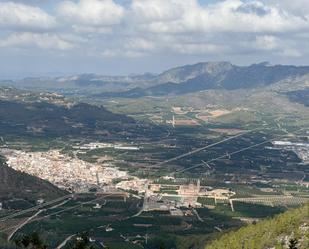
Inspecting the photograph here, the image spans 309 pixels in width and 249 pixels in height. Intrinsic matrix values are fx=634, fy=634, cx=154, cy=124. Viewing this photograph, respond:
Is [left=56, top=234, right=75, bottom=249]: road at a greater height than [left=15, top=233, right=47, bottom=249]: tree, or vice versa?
[left=15, top=233, right=47, bottom=249]: tree

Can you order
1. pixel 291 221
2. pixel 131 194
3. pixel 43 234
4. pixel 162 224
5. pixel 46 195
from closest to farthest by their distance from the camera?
1. pixel 291 221
2. pixel 43 234
3. pixel 162 224
4. pixel 46 195
5. pixel 131 194

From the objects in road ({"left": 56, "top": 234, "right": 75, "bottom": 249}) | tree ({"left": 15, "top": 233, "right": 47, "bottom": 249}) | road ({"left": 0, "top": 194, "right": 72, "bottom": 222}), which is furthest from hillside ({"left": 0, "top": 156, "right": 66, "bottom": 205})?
tree ({"left": 15, "top": 233, "right": 47, "bottom": 249})

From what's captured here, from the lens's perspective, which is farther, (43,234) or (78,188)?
(78,188)

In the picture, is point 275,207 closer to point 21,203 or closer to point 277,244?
point 21,203

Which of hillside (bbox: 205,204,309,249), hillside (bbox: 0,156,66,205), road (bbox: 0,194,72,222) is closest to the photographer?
hillside (bbox: 205,204,309,249)

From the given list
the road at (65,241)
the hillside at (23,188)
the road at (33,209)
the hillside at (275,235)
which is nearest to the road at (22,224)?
the road at (33,209)

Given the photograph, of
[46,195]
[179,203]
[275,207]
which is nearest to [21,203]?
[46,195]

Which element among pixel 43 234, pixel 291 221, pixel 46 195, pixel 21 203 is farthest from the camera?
pixel 46 195

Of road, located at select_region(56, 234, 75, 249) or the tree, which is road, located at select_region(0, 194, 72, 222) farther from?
the tree
